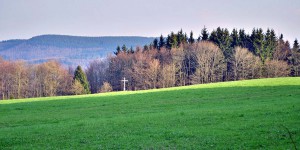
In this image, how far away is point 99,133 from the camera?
20.7 meters

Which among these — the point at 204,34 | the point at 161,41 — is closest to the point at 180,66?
the point at 204,34

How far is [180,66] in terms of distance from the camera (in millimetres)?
102688

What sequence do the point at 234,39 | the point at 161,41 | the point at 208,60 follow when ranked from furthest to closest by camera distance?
1. the point at 161,41
2. the point at 234,39
3. the point at 208,60

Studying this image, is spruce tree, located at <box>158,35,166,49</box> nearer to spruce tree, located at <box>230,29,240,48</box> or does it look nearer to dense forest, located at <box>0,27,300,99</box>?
dense forest, located at <box>0,27,300,99</box>

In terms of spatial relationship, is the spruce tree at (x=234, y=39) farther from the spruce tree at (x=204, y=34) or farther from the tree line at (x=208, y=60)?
the spruce tree at (x=204, y=34)

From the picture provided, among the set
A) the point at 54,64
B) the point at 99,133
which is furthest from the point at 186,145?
the point at 54,64

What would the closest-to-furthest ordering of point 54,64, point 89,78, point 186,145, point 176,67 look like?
point 186,145
point 176,67
point 54,64
point 89,78

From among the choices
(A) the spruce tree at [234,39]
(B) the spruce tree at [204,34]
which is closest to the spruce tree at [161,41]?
(B) the spruce tree at [204,34]

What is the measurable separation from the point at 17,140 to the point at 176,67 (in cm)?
8659

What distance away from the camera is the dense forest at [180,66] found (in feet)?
322

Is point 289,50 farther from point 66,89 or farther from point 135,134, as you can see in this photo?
point 135,134

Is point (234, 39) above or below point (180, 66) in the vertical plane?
above

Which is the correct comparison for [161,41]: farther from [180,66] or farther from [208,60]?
[208,60]

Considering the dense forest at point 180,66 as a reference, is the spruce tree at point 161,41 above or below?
above
